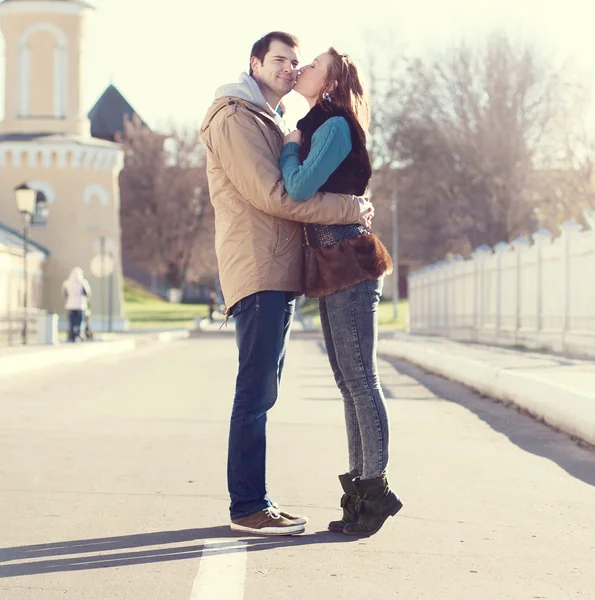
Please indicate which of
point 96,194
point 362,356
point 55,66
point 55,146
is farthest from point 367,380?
point 96,194

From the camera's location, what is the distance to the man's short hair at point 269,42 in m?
5.74

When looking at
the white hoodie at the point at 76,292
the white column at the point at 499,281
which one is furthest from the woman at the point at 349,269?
the white hoodie at the point at 76,292

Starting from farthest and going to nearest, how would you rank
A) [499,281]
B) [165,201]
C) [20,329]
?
1. [165,201]
2. [20,329]
3. [499,281]

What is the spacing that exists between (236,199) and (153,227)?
76550 mm

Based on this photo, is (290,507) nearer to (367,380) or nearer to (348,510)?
(348,510)

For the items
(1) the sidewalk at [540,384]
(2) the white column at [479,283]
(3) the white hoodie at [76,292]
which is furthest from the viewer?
(3) the white hoodie at [76,292]

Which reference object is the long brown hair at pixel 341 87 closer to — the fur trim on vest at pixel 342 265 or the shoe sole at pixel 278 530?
the fur trim on vest at pixel 342 265

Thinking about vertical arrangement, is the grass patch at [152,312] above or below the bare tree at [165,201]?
below

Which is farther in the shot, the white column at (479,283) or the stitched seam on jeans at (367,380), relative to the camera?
the white column at (479,283)

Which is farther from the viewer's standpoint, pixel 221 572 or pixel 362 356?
pixel 362 356

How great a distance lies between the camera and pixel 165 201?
266 feet

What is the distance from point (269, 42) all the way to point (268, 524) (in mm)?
2059

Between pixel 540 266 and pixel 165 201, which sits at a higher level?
pixel 165 201

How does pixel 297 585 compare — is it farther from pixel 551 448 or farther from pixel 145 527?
pixel 551 448
